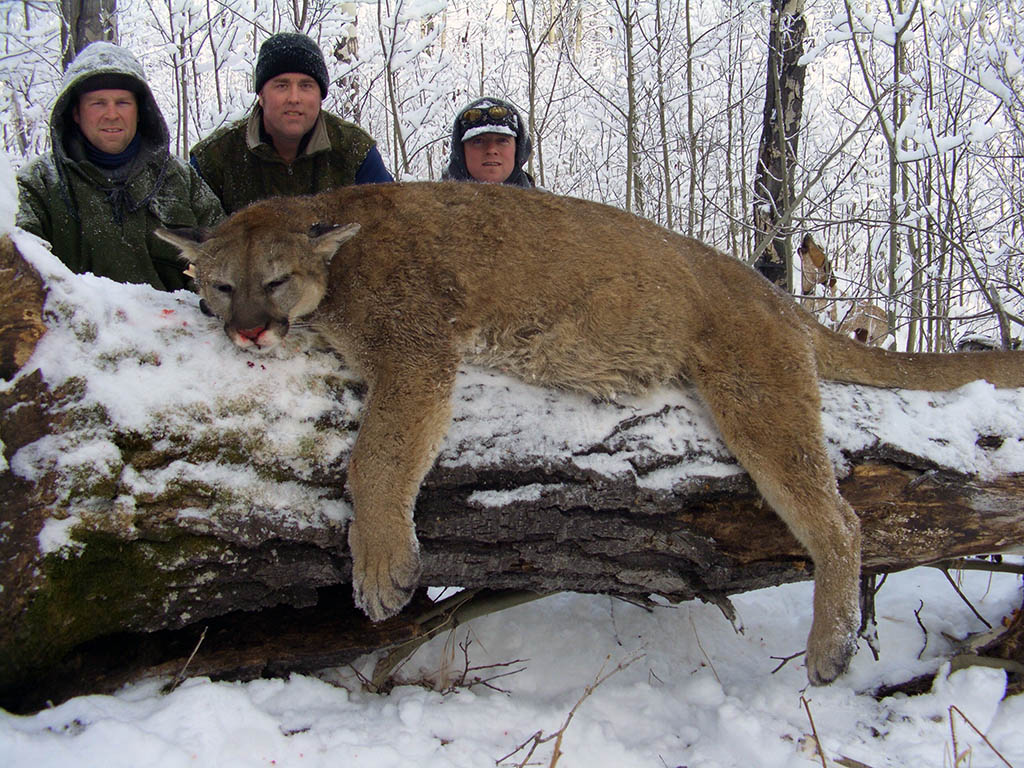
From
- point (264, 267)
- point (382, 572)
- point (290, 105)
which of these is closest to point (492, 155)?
point (290, 105)

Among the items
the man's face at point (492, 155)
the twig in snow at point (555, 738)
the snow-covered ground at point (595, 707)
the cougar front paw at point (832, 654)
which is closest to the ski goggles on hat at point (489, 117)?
→ the man's face at point (492, 155)

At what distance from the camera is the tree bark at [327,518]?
2.43 m

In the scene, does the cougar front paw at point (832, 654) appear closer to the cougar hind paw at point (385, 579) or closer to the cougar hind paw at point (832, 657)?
the cougar hind paw at point (832, 657)

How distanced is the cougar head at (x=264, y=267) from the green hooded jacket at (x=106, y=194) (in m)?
1.38

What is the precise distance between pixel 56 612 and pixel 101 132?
3.35 metres

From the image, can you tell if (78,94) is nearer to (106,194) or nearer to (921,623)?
(106,194)

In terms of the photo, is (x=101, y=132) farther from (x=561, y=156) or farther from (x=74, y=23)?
(x=561, y=156)

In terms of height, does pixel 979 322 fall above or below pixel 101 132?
below

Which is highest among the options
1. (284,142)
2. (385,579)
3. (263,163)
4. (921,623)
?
(284,142)

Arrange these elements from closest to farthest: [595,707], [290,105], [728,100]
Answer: [595,707] → [290,105] → [728,100]

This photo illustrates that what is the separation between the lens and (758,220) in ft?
32.0

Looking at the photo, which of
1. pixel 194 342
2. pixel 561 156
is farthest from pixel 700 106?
pixel 194 342

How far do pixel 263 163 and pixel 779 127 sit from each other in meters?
6.43

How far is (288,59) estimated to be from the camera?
16.9 feet
